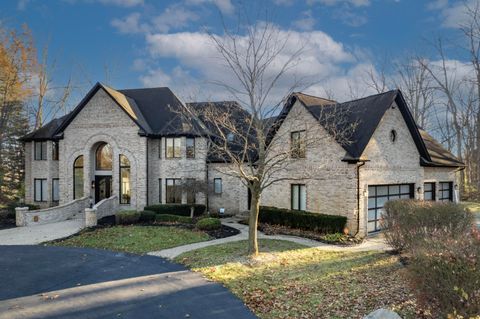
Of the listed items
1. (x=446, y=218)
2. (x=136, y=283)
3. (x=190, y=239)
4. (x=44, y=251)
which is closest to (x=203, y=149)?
(x=190, y=239)

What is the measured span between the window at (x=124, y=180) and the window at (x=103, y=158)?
1352mm

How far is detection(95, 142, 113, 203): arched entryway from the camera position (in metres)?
23.8

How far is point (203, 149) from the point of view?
22641 mm

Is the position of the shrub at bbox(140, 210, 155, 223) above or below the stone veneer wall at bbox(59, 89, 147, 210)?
below

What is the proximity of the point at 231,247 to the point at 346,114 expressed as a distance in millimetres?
Answer: 9621

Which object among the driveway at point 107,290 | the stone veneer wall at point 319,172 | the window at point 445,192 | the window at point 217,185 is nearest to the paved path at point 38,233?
the driveway at point 107,290

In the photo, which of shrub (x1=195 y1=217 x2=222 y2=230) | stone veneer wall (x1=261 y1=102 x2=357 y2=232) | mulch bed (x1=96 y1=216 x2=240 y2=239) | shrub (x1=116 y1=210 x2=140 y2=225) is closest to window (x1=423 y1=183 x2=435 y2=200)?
stone veneer wall (x1=261 y1=102 x2=357 y2=232)

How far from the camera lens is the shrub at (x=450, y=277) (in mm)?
4711

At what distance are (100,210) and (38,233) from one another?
3.89 metres

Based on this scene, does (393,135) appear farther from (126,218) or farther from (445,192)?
(126,218)

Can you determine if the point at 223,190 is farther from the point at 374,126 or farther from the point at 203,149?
the point at 374,126

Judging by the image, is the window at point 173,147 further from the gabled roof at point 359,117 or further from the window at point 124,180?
the gabled roof at point 359,117

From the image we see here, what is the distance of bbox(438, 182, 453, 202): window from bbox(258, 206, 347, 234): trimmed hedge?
987 centimetres

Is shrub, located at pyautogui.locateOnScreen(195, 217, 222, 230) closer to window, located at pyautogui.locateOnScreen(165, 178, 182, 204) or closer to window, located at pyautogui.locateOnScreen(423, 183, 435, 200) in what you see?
window, located at pyautogui.locateOnScreen(165, 178, 182, 204)
